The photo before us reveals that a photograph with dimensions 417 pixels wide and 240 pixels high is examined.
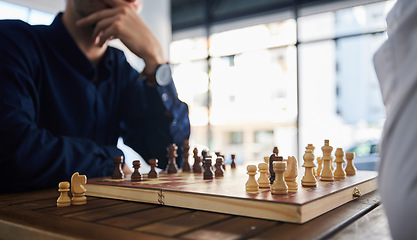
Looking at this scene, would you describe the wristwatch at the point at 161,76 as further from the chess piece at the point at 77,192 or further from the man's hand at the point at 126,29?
the chess piece at the point at 77,192

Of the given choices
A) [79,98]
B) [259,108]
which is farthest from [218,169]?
[259,108]

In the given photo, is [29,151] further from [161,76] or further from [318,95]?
[318,95]

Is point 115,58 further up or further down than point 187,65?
further down

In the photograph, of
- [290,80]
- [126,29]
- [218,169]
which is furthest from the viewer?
[290,80]

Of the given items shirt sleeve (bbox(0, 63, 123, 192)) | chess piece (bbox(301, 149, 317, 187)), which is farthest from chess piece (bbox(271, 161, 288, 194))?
shirt sleeve (bbox(0, 63, 123, 192))

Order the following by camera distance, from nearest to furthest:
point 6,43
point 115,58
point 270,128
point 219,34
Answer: point 6,43 → point 115,58 → point 219,34 → point 270,128

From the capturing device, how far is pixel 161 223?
0.75 metres

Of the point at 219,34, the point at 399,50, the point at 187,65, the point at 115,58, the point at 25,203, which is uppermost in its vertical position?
the point at 219,34

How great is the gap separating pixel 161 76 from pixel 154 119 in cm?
27

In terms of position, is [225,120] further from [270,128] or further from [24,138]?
[24,138]

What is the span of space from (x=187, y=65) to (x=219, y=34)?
106cm

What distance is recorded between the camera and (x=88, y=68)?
6.05 feet

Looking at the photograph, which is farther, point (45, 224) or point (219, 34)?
point (219, 34)

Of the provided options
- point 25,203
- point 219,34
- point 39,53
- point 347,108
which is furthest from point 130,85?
point 347,108
